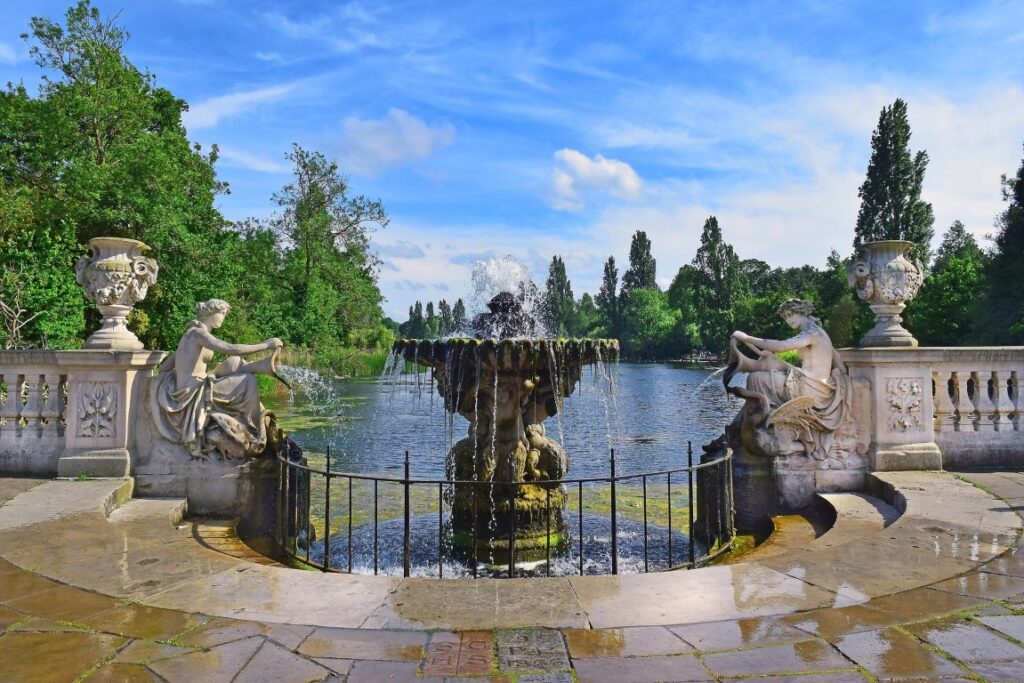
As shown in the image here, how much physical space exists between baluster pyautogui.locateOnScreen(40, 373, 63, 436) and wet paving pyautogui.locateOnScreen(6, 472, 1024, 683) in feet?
8.68

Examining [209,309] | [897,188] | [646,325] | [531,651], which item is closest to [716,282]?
[646,325]

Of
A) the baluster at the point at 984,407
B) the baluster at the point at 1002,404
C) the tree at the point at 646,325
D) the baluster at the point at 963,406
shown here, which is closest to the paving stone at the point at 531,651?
the baluster at the point at 963,406

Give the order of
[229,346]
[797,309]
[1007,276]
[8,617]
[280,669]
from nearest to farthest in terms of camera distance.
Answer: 1. [280,669]
2. [8,617]
3. [229,346]
4. [797,309]
5. [1007,276]

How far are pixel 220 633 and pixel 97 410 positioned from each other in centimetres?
426

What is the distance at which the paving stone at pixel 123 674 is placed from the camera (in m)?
2.96

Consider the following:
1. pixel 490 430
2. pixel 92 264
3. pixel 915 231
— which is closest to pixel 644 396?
pixel 915 231

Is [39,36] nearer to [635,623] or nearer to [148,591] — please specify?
[148,591]

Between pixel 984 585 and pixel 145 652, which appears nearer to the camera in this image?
pixel 145 652

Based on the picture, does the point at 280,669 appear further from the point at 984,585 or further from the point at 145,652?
the point at 984,585

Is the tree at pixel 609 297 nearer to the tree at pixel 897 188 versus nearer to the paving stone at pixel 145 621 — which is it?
the tree at pixel 897 188

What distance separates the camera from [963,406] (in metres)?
7.30

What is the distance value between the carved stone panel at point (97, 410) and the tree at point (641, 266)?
78.7 metres

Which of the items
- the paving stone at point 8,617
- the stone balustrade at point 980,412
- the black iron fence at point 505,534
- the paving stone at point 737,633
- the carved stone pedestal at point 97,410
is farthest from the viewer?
the stone balustrade at point 980,412

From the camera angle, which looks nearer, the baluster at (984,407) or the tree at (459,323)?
the baluster at (984,407)
